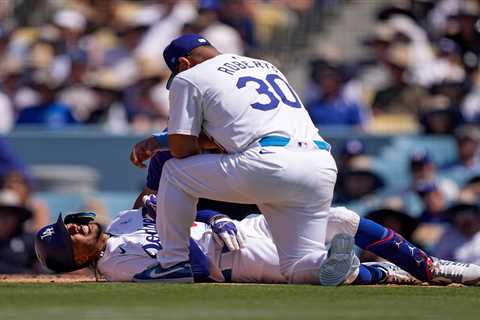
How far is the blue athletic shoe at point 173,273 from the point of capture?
28.0 ft

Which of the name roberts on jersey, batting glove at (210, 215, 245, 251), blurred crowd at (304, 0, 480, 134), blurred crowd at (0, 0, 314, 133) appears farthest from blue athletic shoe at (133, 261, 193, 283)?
blurred crowd at (0, 0, 314, 133)

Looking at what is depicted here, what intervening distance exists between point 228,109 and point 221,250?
43.9 inches

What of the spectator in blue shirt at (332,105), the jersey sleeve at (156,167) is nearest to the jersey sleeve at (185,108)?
the jersey sleeve at (156,167)

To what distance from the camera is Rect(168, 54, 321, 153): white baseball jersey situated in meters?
8.26

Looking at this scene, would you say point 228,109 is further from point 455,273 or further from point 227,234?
point 455,273

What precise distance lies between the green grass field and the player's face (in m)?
0.35

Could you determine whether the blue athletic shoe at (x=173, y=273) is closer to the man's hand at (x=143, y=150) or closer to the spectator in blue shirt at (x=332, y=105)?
the man's hand at (x=143, y=150)

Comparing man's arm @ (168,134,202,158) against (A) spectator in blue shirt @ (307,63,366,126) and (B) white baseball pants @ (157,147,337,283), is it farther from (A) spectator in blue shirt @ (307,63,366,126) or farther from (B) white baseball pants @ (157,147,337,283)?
(A) spectator in blue shirt @ (307,63,366,126)

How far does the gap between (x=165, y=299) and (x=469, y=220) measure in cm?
559

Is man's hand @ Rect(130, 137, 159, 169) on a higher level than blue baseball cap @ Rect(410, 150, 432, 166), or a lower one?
higher

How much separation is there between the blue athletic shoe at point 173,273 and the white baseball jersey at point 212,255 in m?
0.17

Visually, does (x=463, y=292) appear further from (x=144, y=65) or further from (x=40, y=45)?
(x=40, y=45)

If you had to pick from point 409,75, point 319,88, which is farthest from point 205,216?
point 409,75

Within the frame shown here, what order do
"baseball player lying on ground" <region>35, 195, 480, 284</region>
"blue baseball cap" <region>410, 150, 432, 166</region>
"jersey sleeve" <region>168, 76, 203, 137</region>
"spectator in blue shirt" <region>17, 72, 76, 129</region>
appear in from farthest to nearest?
"spectator in blue shirt" <region>17, 72, 76, 129</region>, "blue baseball cap" <region>410, 150, 432, 166</region>, "baseball player lying on ground" <region>35, 195, 480, 284</region>, "jersey sleeve" <region>168, 76, 203, 137</region>
